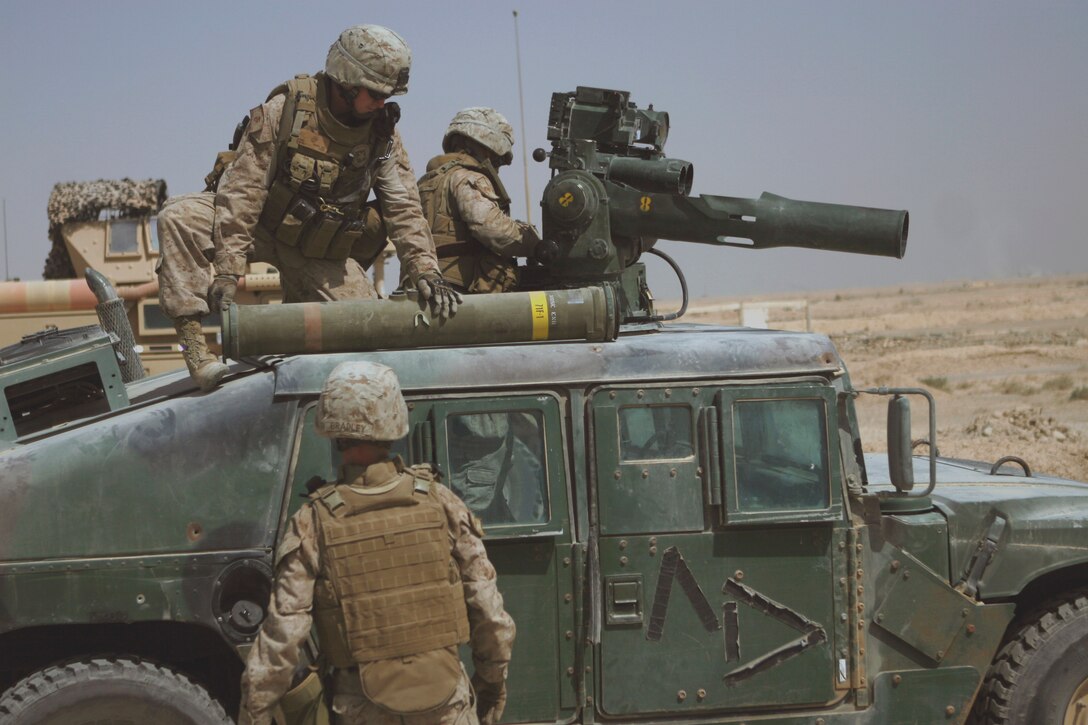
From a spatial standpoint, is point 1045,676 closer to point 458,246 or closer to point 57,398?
point 458,246

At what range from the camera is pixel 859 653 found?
502 centimetres

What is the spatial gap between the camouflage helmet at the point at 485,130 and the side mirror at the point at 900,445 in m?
2.69

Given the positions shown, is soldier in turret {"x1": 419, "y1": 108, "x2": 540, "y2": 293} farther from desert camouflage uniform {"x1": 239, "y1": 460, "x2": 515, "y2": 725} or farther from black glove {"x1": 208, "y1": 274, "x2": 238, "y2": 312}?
desert camouflage uniform {"x1": 239, "y1": 460, "x2": 515, "y2": 725}

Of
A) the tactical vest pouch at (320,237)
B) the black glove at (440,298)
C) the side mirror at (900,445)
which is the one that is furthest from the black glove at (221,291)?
the side mirror at (900,445)

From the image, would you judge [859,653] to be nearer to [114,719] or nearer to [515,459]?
[515,459]

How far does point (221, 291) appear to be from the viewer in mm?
5406

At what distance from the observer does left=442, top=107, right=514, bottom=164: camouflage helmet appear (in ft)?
22.3

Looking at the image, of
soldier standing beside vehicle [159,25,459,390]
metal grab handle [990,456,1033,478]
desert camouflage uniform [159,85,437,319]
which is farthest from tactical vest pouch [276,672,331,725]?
metal grab handle [990,456,1033,478]

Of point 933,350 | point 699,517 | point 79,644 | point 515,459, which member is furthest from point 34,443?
point 933,350

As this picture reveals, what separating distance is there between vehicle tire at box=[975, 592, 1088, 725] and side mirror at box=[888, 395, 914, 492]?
2.72ft

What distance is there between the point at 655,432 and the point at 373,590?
1420 mm

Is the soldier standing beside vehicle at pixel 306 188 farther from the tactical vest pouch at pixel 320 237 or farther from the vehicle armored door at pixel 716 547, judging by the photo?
the vehicle armored door at pixel 716 547

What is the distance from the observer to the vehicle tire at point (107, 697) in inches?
180

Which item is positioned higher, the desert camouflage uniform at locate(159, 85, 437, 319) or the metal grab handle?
the desert camouflage uniform at locate(159, 85, 437, 319)
